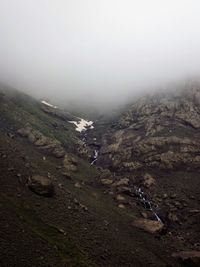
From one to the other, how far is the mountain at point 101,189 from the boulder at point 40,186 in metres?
0.23

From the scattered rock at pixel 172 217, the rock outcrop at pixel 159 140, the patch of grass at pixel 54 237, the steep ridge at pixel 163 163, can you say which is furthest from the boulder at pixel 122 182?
the patch of grass at pixel 54 237

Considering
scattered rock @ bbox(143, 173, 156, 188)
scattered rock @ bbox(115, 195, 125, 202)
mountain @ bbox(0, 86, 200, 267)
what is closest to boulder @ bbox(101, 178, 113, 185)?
mountain @ bbox(0, 86, 200, 267)

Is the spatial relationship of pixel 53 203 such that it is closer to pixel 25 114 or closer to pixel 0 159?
pixel 0 159

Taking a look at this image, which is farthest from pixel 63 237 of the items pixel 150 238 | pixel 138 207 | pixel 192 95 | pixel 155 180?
pixel 192 95

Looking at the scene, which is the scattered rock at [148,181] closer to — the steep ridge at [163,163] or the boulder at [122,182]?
the steep ridge at [163,163]

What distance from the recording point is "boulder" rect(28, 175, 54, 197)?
81938mm

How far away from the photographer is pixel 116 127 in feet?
651

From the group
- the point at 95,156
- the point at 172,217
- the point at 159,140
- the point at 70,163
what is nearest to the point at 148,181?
the point at 172,217

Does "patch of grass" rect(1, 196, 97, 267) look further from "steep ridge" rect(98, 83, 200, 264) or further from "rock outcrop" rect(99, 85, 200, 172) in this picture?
"rock outcrop" rect(99, 85, 200, 172)

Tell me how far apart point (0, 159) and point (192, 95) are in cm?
13460

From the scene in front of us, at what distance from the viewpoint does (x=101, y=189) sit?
12081 centimetres

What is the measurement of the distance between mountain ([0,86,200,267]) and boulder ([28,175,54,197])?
23cm

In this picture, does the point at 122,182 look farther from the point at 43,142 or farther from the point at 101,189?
the point at 43,142

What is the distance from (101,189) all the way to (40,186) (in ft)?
133
